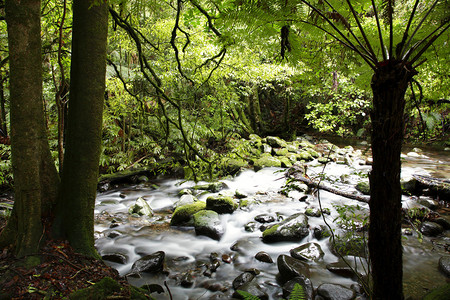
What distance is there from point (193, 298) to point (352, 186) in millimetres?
5125

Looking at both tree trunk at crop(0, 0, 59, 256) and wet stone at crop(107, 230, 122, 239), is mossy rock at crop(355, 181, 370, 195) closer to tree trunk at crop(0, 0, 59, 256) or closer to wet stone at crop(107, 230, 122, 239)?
wet stone at crop(107, 230, 122, 239)

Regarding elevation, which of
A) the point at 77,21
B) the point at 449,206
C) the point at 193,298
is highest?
the point at 77,21

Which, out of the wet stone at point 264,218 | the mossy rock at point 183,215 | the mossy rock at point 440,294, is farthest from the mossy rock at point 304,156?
the mossy rock at point 440,294

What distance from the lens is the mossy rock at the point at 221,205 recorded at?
16.7ft

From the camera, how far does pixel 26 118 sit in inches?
78.3

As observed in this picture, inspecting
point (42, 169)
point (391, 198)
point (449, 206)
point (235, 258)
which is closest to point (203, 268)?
point (235, 258)

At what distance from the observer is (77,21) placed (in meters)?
2.21

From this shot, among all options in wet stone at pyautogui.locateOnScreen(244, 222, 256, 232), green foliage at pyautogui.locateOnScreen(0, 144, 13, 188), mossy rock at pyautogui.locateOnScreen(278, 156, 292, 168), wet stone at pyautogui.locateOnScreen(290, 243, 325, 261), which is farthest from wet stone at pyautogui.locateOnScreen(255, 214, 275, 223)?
green foliage at pyautogui.locateOnScreen(0, 144, 13, 188)

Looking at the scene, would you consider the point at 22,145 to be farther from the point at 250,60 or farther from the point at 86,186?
the point at 250,60

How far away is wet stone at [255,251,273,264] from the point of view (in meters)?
3.56

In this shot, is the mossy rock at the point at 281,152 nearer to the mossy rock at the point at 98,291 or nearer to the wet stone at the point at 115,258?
the wet stone at the point at 115,258

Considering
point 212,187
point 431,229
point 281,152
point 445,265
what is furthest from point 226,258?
point 281,152

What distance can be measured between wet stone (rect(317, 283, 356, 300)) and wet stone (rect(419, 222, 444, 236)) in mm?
2368

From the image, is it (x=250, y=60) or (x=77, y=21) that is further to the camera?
(x=250, y=60)
